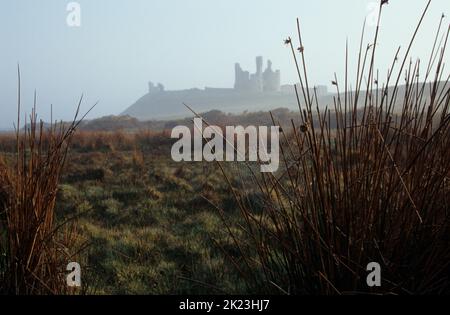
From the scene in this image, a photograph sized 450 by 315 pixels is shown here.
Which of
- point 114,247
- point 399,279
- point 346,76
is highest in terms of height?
point 346,76

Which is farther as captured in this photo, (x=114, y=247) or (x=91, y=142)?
(x=91, y=142)

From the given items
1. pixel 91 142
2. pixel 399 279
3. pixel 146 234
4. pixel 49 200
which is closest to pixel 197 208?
pixel 146 234

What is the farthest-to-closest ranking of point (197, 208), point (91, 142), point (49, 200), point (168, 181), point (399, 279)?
point (91, 142) → point (168, 181) → point (197, 208) → point (49, 200) → point (399, 279)

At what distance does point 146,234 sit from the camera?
440 centimetres

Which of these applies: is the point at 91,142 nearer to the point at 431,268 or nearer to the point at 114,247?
the point at 114,247

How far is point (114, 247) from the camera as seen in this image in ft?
13.2

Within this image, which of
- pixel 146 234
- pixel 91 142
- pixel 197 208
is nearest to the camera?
pixel 146 234

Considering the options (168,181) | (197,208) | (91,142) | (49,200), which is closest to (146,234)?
(197,208)

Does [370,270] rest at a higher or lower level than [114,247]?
higher
